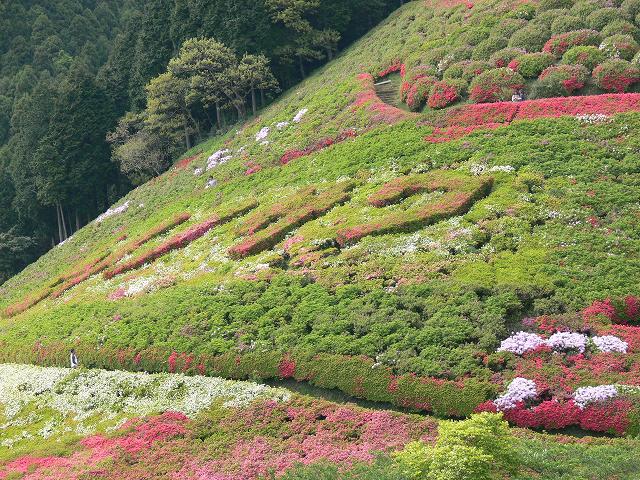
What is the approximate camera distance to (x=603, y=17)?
35906 millimetres

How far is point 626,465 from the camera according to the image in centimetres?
1447

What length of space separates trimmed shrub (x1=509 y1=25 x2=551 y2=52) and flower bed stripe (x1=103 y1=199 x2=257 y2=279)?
660 inches

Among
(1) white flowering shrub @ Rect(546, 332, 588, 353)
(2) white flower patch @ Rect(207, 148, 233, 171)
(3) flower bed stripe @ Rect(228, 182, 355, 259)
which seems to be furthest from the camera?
(2) white flower patch @ Rect(207, 148, 233, 171)

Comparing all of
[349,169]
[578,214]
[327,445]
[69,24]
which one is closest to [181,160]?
[349,169]

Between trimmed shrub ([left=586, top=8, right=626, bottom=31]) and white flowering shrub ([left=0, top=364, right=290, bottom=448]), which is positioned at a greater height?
trimmed shrub ([left=586, top=8, right=626, bottom=31])

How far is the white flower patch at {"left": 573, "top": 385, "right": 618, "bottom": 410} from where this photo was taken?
55.1ft

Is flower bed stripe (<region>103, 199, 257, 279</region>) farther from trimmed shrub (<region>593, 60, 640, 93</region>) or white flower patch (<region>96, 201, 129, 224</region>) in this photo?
trimmed shrub (<region>593, 60, 640, 93</region>)

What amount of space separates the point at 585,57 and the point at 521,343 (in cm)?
2035

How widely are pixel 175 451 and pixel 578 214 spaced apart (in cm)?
1537

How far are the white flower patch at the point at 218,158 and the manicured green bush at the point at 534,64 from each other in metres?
18.6

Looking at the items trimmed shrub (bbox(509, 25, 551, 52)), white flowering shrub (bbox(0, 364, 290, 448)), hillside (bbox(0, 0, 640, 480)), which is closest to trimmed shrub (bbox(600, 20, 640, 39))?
hillside (bbox(0, 0, 640, 480))

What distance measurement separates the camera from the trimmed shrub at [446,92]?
1422 inches

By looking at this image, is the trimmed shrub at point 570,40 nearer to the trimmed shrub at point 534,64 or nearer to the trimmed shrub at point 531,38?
the trimmed shrub at point 534,64

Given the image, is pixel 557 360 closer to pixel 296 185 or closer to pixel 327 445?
pixel 327 445
